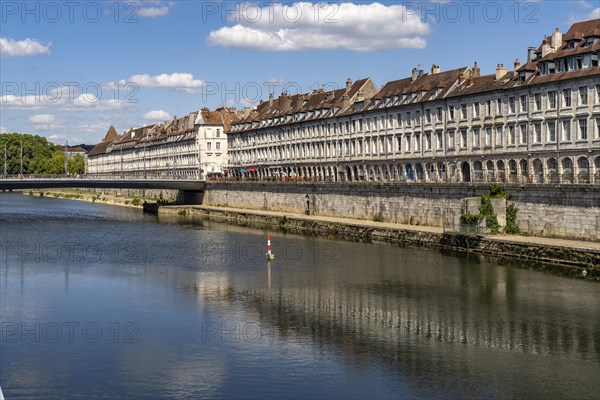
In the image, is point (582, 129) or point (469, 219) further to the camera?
point (582, 129)

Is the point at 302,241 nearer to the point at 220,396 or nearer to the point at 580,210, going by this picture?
the point at 580,210

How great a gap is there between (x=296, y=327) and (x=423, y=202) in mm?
33456

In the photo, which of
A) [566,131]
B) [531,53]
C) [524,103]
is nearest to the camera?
[566,131]

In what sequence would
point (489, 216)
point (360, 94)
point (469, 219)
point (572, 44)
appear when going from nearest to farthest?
point (489, 216) < point (469, 219) < point (572, 44) < point (360, 94)

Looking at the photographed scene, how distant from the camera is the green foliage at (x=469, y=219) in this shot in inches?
2016

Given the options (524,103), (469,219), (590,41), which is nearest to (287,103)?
(524,103)

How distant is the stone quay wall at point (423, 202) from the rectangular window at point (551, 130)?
658 centimetres

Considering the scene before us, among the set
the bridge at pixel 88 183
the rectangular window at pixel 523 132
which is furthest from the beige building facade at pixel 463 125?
the bridge at pixel 88 183

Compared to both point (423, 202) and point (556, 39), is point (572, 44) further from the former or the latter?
point (423, 202)

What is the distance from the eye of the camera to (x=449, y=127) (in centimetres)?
6769

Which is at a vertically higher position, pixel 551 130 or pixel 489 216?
pixel 551 130

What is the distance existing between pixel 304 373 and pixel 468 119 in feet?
149

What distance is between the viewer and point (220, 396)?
21719mm

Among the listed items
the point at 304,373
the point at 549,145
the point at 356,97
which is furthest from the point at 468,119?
the point at 304,373
